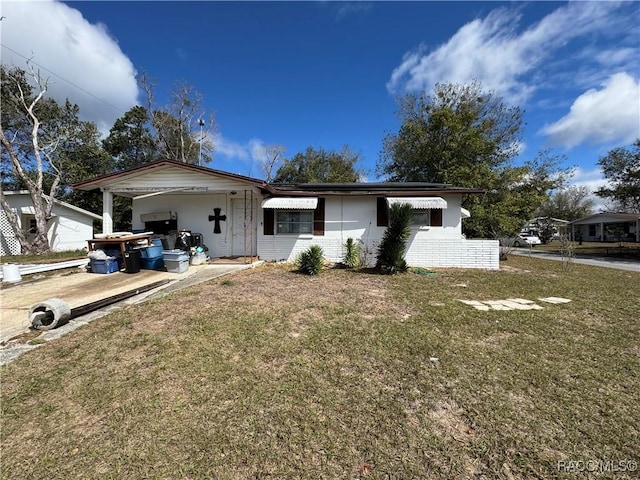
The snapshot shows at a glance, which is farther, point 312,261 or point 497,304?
point 312,261

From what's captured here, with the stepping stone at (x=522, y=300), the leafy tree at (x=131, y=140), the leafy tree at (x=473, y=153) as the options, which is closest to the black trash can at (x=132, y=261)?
the stepping stone at (x=522, y=300)

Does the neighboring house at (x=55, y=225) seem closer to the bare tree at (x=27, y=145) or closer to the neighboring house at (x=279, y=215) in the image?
the bare tree at (x=27, y=145)

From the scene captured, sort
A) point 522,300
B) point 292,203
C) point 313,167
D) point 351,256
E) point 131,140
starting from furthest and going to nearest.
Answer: point 313,167, point 131,140, point 292,203, point 351,256, point 522,300

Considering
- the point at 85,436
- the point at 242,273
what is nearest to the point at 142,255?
the point at 242,273

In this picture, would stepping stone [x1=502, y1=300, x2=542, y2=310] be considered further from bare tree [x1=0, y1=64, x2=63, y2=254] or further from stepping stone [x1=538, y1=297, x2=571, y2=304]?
bare tree [x1=0, y1=64, x2=63, y2=254]

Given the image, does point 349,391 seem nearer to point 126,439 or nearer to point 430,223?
point 126,439

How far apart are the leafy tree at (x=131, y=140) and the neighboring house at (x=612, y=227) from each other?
1760 inches

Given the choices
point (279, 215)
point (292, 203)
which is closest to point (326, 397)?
point (292, 203)

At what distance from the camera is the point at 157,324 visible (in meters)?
4.44

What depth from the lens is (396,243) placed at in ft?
28.8

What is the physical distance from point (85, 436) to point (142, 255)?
25.5ft

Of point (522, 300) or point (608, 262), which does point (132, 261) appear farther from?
point (608, 262)

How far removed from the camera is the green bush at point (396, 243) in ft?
28.7

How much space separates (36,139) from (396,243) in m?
21.6
